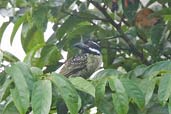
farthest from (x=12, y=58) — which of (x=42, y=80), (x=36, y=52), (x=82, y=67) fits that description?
(x=42, y=80)

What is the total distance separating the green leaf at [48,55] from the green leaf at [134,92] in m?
0.44

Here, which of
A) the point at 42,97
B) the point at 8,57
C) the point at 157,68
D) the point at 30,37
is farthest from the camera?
the point at 30,37

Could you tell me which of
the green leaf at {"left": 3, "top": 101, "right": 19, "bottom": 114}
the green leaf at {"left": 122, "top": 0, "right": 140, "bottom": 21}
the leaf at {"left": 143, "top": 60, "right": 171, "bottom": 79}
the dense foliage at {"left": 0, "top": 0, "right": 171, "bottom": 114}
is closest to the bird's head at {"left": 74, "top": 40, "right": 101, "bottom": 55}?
the dense foliage at {"left": 0, "top": 0, "right": 171, "bottom": 114}

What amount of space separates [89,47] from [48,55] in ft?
0.37

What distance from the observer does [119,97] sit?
83 cm

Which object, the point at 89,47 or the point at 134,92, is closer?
the point at 134,92

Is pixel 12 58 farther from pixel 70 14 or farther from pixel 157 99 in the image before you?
pixel 157 99

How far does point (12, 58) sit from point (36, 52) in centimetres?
12

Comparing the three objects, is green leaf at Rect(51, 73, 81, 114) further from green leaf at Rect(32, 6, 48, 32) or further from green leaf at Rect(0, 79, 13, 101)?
green leaf at Rect(32, 6, 48, 32)

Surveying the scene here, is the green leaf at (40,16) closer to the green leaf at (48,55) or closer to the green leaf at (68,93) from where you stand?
the green leaf at (48,55)

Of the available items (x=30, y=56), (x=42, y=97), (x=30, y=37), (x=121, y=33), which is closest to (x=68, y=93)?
(x=42, y=97)

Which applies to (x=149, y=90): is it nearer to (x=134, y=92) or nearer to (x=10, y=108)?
(x=134, y=92)

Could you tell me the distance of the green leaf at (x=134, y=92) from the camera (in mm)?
835

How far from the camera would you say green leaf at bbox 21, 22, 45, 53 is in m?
1.38
